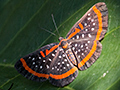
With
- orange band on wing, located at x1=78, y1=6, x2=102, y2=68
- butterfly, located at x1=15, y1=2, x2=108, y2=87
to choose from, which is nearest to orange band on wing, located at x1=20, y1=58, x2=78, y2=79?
butterfly, located at x1=15, y1=2, x2=108, y2=87

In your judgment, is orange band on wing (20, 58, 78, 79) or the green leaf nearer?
the green leaf

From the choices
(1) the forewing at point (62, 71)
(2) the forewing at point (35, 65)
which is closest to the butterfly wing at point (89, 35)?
(1) the forewing at point (62, 71)

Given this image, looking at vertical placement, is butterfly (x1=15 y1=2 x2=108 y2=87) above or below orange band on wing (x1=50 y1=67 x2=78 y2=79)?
above

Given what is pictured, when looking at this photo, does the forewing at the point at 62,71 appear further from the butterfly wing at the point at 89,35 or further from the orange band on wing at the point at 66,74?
the butterfly wing at the point at 89,35

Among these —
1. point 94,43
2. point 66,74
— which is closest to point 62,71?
point 66,74

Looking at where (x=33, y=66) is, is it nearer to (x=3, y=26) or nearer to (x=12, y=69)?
(x=12, y=69)

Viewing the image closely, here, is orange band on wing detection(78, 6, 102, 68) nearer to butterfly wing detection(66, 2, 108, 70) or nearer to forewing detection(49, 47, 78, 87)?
butterfly wing detection(66, 2, 108, 70)

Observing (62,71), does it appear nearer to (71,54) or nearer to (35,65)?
(71,54)
